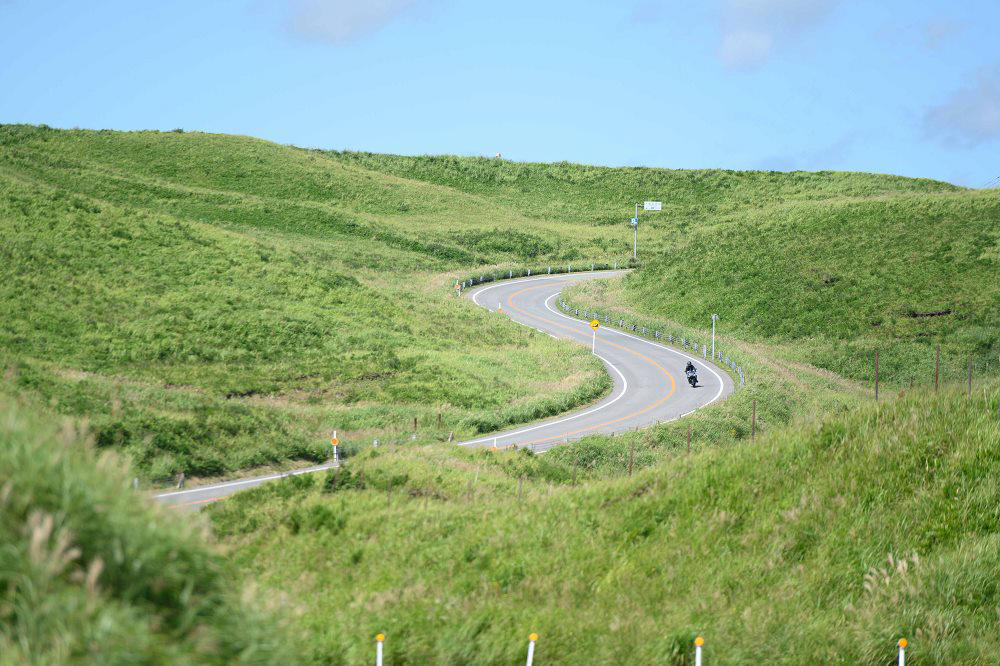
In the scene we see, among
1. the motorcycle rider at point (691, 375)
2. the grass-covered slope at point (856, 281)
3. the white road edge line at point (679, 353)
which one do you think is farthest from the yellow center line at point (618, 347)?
the grass-covered slope at point (856, 281)

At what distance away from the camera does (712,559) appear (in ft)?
42.9

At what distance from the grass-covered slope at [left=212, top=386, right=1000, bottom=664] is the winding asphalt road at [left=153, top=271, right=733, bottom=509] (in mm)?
8559

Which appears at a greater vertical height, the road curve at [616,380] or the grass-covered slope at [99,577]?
the grass-covered slope at [99,577]

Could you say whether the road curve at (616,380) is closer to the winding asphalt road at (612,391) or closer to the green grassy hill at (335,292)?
the winding asphalt road at (612,391)

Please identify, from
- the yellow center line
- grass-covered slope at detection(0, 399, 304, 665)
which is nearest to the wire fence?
grass-covered slope at detection(0, 399, 304, 665)

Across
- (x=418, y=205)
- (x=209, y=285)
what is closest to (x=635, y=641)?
(x=209, y=285)

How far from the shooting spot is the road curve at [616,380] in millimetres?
41469

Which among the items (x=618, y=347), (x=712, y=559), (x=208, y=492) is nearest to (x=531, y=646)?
(x=712, y=559)

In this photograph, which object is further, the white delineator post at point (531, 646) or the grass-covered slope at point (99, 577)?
the white delineator post at point (531, 646)

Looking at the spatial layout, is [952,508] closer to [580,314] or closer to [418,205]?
[580,314]

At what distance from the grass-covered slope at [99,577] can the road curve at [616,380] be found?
31.2m

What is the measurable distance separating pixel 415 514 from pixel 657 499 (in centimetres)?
487

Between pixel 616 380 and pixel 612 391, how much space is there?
302 centimetres

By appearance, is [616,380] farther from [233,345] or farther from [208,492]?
[208,492]
